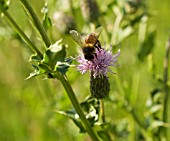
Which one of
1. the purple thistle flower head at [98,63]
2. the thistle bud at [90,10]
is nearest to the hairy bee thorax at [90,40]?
the purple thistle flower head at [98,63]

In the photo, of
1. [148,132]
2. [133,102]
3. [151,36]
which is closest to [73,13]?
[151,36]

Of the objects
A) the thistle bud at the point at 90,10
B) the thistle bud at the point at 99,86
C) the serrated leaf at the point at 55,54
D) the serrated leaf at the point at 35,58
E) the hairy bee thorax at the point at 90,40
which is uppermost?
the thistle bud at the point at 90,10

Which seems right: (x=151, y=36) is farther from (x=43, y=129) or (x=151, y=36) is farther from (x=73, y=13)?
(x=43, y=129)

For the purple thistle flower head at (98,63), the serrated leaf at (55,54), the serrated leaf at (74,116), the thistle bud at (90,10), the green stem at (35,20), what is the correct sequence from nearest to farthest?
the serrated leaf at (55,54)
the green stem at (35,20)
the purple thistle flower head at (98,63)
the serrated leaf at (74,116)
the thistle bud at (90,10)

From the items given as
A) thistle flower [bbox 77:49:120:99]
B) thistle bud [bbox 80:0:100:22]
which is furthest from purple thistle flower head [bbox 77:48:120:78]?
thistle bud [bbox 80:0:100:22]

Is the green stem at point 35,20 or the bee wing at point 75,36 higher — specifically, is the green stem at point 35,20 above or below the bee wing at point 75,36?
above

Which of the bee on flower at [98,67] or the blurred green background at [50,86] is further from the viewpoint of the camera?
the blurred green background at [50,86]

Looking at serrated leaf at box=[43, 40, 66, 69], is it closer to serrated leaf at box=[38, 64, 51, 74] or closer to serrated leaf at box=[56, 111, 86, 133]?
serrated leaf at box=[38, 64, 51, 74]

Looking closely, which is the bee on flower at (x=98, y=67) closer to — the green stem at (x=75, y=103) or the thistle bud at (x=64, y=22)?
the green stem at (x=75, y=103)
